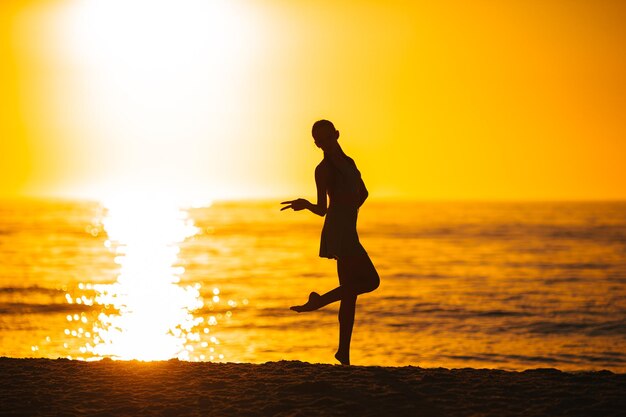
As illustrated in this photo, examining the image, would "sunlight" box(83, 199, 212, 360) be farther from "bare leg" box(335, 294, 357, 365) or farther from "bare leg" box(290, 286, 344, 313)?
"bare leg" box(290, 286, 344, 313)

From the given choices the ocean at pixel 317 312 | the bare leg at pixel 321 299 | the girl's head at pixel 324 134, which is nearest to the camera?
the girl's head at pixel 324 134

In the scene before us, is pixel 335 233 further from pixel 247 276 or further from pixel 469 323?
pixel 247 276

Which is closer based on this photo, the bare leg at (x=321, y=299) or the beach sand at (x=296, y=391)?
the beach sand at (x=296, y=391)

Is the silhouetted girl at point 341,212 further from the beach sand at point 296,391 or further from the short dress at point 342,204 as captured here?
the beach sand at point 296,391

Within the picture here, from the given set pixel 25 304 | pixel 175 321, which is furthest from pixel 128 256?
pixel 175 321

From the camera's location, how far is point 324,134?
7895 millimetres

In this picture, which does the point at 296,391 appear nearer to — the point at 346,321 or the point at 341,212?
the point at 346,321

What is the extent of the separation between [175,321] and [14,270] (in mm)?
23939

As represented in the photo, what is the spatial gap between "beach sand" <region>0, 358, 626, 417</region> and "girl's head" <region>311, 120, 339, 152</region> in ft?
6.62

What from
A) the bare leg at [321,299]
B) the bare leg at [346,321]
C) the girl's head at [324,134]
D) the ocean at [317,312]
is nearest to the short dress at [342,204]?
the girl's head at [324,134]

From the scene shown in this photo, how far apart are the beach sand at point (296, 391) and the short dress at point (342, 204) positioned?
110 centimetres

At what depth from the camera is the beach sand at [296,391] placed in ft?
21.6

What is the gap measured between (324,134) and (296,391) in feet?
7.59

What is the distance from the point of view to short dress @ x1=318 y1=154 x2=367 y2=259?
26.0ft
